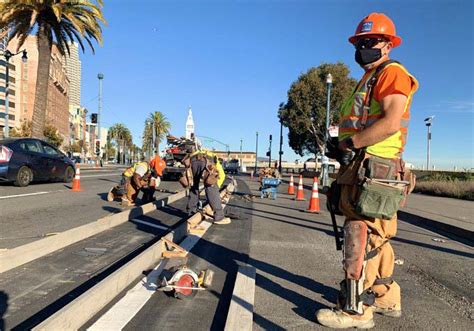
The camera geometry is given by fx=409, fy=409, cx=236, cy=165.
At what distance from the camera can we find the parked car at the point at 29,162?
482 inches

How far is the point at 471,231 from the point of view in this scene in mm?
7992

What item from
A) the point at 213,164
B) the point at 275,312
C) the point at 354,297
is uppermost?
the point at 213,164

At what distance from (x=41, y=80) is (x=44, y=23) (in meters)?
3.44

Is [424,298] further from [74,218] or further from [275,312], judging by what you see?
[74,218]

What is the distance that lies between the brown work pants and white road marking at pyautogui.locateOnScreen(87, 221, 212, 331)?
73.2 inches

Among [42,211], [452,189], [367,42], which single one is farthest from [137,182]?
[452,189]

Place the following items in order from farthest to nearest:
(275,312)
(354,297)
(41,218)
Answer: (41,218) < (275,312) < (354,297)

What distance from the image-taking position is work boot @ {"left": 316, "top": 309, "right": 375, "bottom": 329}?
318cm

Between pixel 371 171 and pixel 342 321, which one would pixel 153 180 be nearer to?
pixel 342 321

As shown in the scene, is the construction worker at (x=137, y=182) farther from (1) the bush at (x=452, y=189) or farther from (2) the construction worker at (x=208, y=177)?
(1) the bush at (x=452, y=189)

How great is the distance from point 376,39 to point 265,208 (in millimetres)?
8263

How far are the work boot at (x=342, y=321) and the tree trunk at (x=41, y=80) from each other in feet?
80.9

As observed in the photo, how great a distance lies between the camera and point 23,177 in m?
12.9

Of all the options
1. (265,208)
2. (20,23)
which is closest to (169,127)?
(20,23)
